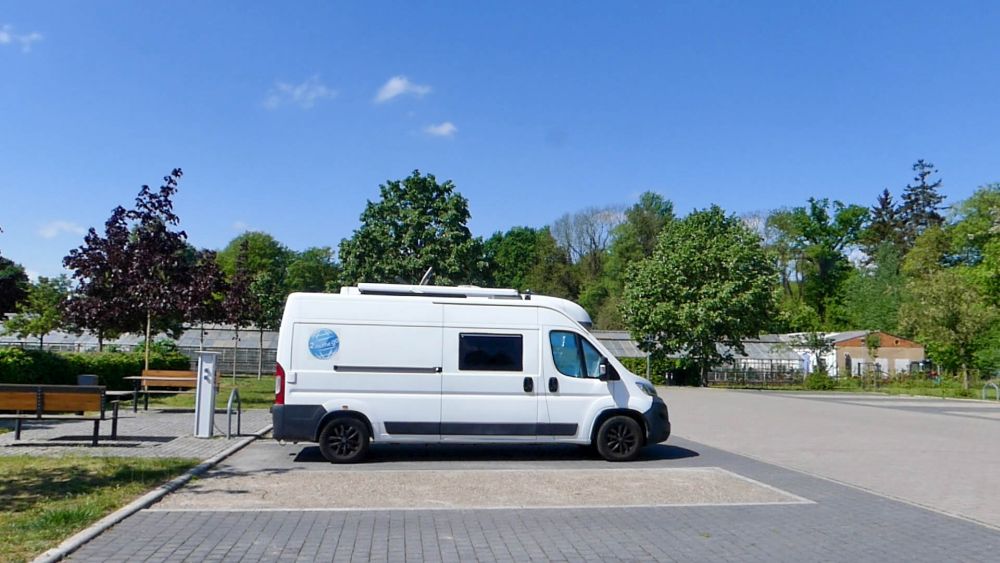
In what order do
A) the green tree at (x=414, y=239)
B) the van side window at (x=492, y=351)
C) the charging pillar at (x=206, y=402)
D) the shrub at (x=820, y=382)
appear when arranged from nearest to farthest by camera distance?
the van side window at (x=492, y=351)
the charging pillar at (x=206, y=402)
the green tree at (x=414, y=239)
the shrub at (x=820, y=382)

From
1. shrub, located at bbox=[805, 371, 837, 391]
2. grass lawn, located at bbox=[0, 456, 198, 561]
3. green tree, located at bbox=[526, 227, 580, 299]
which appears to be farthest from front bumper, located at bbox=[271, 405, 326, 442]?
green tree, located at bbox=[526, 227, 580, 299]

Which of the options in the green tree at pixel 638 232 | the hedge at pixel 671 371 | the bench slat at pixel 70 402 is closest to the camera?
the bench slat at pixel 70 402

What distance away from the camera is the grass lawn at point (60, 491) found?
6.74 metres

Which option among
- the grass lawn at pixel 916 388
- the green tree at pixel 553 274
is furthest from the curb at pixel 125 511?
the green tree at pixel 553 274

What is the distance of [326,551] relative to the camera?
21.9 ft

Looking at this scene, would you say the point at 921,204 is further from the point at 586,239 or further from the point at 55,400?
the point at 55,400

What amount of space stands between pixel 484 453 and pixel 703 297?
114 feet

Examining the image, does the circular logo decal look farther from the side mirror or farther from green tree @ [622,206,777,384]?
green tree @ [622,206,777,384]

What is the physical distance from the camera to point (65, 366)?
22.2 m

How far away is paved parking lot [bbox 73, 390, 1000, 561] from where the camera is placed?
6.80 m

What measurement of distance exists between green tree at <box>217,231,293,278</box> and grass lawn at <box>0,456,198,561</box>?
73.8 metres

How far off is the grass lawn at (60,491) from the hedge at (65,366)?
9.95m

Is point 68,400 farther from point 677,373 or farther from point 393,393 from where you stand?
point 677,373

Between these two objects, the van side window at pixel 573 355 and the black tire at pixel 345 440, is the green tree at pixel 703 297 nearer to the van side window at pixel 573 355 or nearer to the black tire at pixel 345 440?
the van side window at pixel 573 355
